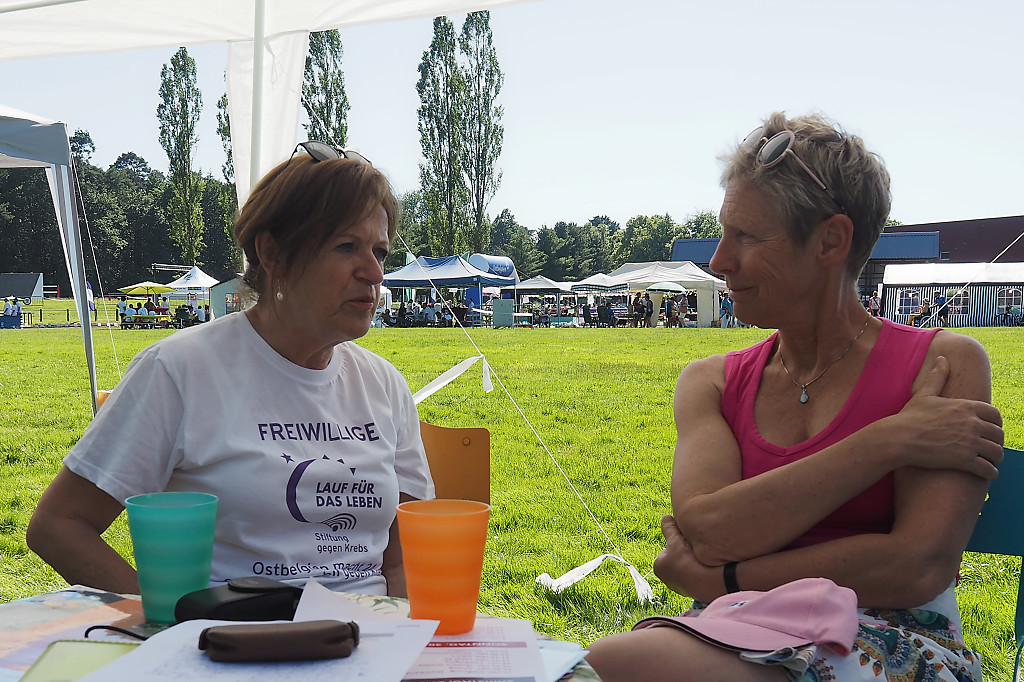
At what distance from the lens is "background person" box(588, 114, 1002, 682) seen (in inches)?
47.9

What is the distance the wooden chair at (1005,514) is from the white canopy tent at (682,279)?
22393 millimetres

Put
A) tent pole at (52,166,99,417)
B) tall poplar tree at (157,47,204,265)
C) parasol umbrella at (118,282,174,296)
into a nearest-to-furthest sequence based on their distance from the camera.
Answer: tent pole at (52,166,99,417), tall poplar tree at (157,47,204,265), parasol umbrella at (118,282,174,296)

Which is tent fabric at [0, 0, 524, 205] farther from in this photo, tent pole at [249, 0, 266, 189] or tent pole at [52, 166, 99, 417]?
tent pole at [52, 166, 99, 417]

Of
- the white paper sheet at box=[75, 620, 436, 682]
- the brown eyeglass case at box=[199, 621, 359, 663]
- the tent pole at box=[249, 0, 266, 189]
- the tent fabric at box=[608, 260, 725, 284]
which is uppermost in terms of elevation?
the tent pole at box=[249, 0, 266, 189]

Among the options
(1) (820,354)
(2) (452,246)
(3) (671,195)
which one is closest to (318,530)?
(1) (820,354)

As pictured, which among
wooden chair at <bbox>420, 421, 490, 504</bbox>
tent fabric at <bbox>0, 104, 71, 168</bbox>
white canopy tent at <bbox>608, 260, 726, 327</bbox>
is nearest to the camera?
wooden chair at <bbox>420, 421, 490, 504</bbox>

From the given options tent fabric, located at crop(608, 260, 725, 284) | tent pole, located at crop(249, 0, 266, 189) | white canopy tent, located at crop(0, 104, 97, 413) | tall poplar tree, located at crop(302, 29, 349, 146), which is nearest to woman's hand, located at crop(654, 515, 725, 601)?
tent pole, located at crop(249, 0, 266, 189)

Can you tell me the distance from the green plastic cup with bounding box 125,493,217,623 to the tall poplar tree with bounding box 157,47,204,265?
3197cm

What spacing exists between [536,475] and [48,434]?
3.90 metres

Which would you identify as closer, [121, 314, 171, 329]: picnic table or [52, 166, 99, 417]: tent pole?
[52, 166, 99, 417]: tent pole

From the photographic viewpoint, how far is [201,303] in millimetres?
29719

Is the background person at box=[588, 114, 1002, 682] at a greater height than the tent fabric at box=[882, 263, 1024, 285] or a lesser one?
lesser

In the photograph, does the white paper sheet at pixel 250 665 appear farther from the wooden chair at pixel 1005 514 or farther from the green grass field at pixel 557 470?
the green grass field at pixel 557 470

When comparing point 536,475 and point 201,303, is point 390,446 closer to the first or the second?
point 536,475
